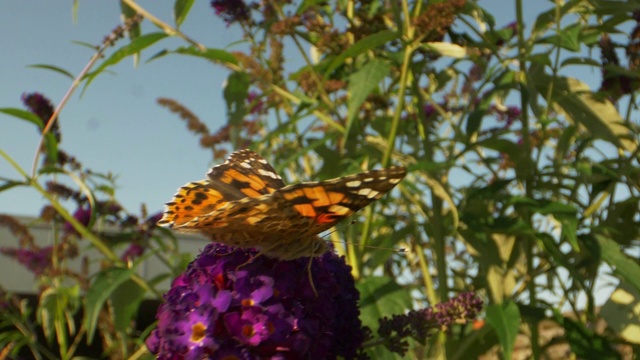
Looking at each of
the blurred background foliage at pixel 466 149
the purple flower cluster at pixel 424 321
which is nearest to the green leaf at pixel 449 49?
the blurred background foliage at pixel 466 149

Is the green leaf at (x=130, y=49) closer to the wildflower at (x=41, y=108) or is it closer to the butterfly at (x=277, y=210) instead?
the wildflower at (x=41, y=108)

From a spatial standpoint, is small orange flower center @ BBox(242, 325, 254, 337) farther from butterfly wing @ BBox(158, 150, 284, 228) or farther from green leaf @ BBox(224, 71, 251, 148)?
green leaf @ BBox(224, 71, 251, 148)

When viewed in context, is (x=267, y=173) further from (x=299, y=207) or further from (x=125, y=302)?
(x=125, y=302)

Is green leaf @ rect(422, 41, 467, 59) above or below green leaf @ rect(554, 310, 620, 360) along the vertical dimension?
above

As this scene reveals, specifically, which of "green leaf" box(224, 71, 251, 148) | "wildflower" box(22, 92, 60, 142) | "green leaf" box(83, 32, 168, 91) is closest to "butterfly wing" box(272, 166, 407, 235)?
"green leaf" box(83, 32, 168, 91)

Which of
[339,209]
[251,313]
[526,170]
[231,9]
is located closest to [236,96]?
[231,9]

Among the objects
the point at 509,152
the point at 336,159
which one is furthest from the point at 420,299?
the point at 509,152

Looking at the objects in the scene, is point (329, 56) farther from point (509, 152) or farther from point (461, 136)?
point (509, 152)
